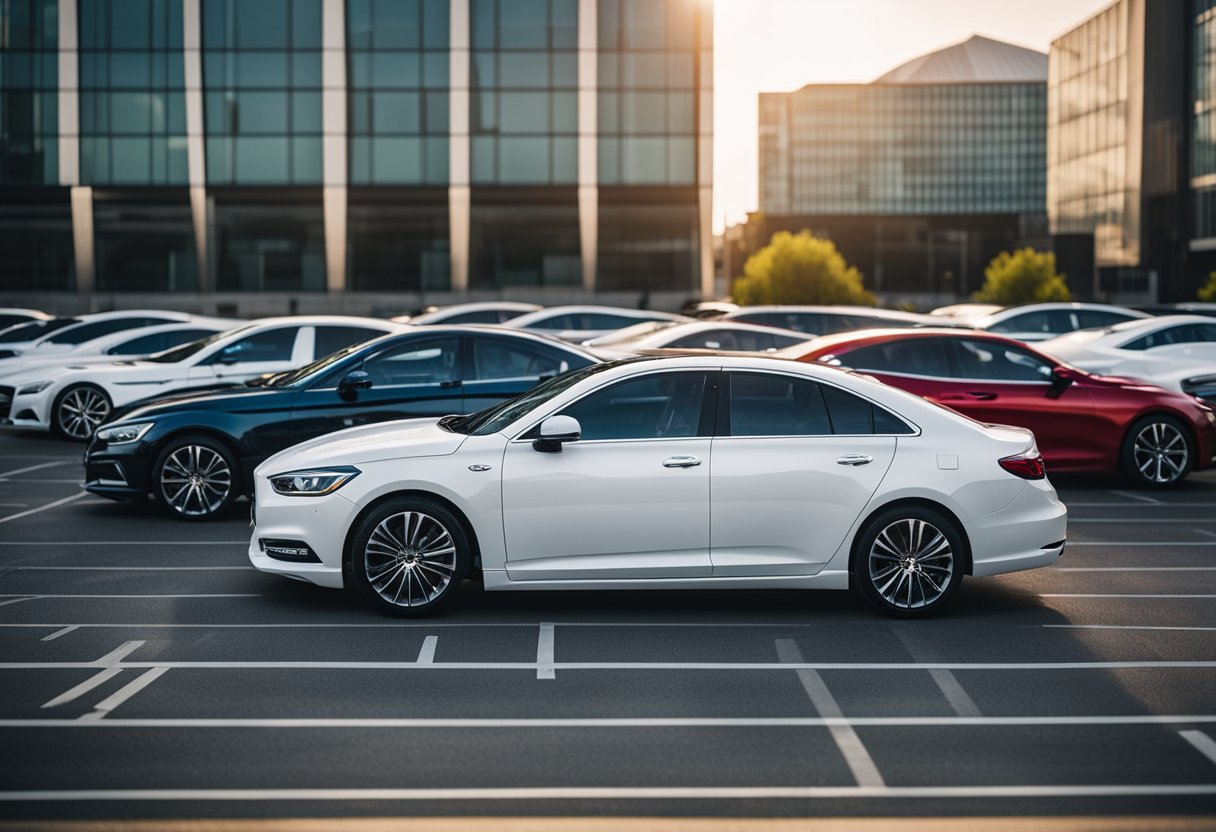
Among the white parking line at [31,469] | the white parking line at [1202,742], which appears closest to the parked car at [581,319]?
the white parking line at [31,469]

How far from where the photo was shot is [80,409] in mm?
17531

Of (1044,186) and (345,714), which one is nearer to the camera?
(345,714)

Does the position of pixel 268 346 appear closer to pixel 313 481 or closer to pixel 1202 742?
pixel 313 481

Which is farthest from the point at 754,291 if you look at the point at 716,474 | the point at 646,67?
the point at 716,474

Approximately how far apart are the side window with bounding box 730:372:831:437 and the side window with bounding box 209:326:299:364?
7966 millimetres

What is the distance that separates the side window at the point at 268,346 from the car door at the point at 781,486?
8.00 meters

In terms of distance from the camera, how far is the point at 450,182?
50906 millimetres

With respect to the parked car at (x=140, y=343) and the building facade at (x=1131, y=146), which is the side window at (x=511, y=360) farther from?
the building facade at (x=1131, y=146)

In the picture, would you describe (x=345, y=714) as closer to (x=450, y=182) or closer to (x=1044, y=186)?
(x=450, y=182)

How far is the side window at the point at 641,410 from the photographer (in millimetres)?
8320

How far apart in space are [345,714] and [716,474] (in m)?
2.72

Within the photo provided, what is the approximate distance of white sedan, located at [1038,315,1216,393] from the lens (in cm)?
1719

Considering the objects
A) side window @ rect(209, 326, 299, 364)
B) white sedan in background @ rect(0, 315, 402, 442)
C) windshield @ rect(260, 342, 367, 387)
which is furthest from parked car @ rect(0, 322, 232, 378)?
windshield @ rect(260, 342, 367, 387)

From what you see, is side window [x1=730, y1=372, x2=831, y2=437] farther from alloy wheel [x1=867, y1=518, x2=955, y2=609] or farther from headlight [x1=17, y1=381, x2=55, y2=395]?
headlight [x1=17, y1=381, x2=55, y2=395]
